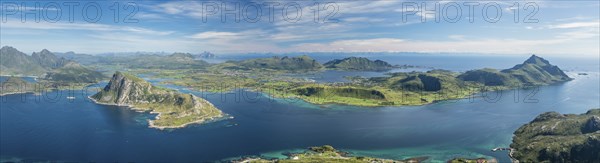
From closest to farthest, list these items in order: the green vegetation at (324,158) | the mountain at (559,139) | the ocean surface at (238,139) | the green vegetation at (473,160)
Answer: the green vegetation at (324,158) < the green vegetation at (473,160) < the mountain at (559,139) < the ocean surface at (238,139)

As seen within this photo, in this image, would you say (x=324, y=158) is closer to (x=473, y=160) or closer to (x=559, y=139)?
(x=473, y=160)

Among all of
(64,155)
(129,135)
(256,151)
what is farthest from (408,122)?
(64,155)

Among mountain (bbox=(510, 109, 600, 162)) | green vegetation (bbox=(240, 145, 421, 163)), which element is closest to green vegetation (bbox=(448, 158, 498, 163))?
mountain (bbox=(510, 109, 600, 162))

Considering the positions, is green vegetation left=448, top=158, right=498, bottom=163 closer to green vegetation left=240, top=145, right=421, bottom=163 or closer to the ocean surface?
the ocean surface

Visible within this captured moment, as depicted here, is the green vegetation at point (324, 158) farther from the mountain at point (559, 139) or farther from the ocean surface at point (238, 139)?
the mountain at point (559, 139)

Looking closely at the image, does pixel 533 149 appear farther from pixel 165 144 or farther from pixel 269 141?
pixel 165 144

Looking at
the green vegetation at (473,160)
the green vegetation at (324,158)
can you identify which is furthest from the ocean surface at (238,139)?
the green vegetation at (324,158)

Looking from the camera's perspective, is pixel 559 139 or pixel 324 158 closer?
pixel 324 158

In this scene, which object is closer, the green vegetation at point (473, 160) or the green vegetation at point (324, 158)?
the green vegetation at point (324, 158)

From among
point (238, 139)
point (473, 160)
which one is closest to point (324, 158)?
point (238, 139)
